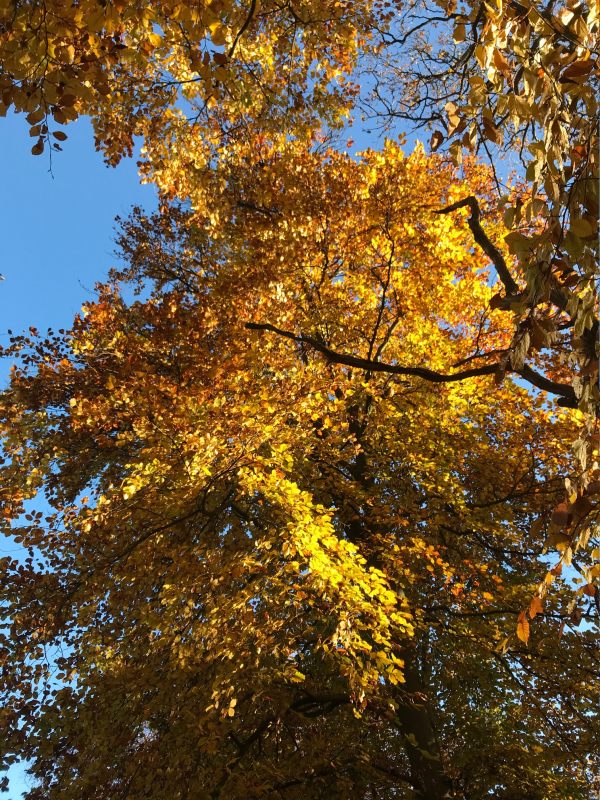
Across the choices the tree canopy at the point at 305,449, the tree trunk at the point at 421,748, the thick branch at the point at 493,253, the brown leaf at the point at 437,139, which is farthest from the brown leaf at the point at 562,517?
the tree trunk at the point at 421,748

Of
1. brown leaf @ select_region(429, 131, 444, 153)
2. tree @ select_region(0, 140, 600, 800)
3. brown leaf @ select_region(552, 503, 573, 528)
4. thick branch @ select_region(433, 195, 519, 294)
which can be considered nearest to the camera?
brown leaf @ select_region(552, 503, 573, 528)

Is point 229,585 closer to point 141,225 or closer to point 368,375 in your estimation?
point 368,375

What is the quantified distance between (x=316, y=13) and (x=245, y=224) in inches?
192

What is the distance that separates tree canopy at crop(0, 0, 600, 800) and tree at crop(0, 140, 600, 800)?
7 cm

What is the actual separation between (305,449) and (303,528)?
2.00 m

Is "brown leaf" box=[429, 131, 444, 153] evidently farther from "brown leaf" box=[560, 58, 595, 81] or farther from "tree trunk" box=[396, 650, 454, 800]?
"tree trunk" box=[396, 650, 454, 800]

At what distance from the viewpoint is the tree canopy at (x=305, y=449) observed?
3.55 metres

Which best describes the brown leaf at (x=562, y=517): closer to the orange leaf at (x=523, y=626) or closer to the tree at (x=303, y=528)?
the orange leaf at (x=523, y=626)

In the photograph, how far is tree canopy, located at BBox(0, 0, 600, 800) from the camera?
140 inches

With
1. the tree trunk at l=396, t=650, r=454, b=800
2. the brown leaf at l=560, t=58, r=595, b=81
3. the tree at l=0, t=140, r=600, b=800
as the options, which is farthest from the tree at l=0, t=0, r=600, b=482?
the tree trunk at l=396, t=650, r=454, b=800

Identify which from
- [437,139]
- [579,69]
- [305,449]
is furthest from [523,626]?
[305,449]

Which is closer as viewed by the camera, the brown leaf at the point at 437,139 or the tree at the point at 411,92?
the tree at the point at 411,92

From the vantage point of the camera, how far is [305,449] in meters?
8.16

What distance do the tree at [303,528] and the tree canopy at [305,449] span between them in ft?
0.23
